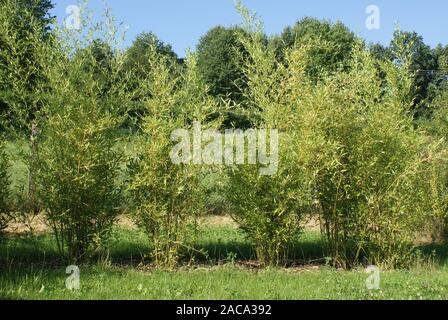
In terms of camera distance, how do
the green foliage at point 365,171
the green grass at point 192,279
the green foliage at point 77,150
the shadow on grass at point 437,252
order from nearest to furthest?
the green grass at point 192,279 < the green foliage at point 77,150 < the green foliage at point 365,171 < the shadow on grass at point 437,252

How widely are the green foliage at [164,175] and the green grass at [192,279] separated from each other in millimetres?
463

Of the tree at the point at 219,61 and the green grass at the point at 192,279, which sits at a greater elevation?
the tree at the point at 219,61

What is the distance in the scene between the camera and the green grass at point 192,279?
5.21m

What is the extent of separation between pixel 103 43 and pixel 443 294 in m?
5.30

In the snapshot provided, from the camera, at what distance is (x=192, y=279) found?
5969 millimetres

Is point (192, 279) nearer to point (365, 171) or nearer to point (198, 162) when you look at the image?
point (198, 162)

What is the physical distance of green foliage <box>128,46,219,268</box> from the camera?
22.3 ft

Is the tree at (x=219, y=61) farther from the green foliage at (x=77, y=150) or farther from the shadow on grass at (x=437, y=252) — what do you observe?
the green foliage at (x=77, y=150)

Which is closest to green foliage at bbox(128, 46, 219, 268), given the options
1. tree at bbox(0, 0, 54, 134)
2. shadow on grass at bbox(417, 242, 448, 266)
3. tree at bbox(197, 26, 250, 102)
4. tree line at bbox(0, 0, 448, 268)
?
tree line at bbox(0, 0, 448, 268)

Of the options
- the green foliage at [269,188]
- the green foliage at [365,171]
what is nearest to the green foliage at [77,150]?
the green foliage at [269,188]

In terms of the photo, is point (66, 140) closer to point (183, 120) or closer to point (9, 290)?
point (183, 120)
